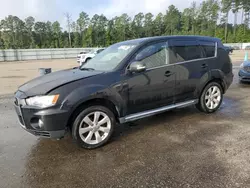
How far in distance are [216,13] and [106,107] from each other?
79.6 m

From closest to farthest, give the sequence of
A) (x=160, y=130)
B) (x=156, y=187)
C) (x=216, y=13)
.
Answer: (x=156, y=187) → (x=160, y=130) → (x=216, y=13)

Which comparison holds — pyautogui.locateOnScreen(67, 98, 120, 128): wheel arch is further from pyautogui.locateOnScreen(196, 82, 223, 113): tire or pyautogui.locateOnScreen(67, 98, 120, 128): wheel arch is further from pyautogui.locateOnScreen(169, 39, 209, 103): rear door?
pyautogui.locateOnScreen(196, 82, 223, 113): tire

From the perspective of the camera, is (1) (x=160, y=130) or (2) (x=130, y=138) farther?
(1) (x=160, y=130)

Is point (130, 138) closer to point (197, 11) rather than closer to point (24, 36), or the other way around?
point (24, 36)

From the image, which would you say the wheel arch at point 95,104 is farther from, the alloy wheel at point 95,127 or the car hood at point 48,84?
the car hood at point 48,84

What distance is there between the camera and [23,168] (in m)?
2.85

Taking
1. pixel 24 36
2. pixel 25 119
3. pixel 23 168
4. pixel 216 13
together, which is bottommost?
pixel 23 168

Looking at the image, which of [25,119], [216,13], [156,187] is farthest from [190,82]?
[216,13]

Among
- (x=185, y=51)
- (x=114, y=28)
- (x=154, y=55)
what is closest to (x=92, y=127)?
(x=154, y=55)

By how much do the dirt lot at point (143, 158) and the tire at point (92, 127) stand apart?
0.46 feet

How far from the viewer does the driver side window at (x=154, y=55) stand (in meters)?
3.77

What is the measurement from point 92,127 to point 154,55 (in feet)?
5.77

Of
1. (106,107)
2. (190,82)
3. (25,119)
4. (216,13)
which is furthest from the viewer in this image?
(216,13)

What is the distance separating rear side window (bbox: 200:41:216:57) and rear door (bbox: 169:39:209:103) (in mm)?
129
